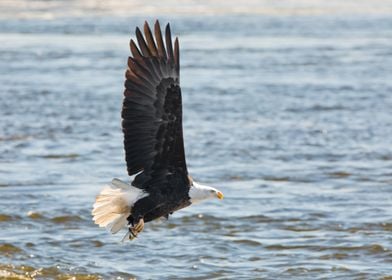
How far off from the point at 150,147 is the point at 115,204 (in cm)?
42

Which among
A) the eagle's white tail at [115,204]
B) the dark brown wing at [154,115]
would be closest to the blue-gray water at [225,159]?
the eagle's white tail at [115,204]

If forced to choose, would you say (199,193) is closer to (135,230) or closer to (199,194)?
(199,194)

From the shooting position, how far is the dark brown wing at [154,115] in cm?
657

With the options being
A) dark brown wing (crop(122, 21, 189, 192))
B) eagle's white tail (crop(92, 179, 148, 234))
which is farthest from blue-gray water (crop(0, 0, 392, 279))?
dark brown wing (crop(122, 21, 189, 192))

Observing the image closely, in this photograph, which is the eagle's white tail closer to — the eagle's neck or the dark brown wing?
the dark brown wing

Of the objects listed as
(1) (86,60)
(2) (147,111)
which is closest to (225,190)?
(2) (147,111)

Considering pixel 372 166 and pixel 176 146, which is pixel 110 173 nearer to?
pixel 372 166

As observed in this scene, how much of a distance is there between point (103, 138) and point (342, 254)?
492cm

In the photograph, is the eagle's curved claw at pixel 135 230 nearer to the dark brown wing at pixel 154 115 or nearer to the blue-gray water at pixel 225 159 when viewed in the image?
the dark brown wing at pixel 154 115

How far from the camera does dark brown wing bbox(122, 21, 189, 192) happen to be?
21.6 ft

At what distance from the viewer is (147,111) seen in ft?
21.9

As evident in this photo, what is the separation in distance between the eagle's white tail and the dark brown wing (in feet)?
0.53

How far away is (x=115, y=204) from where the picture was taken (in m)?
6.72

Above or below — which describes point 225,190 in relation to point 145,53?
below
